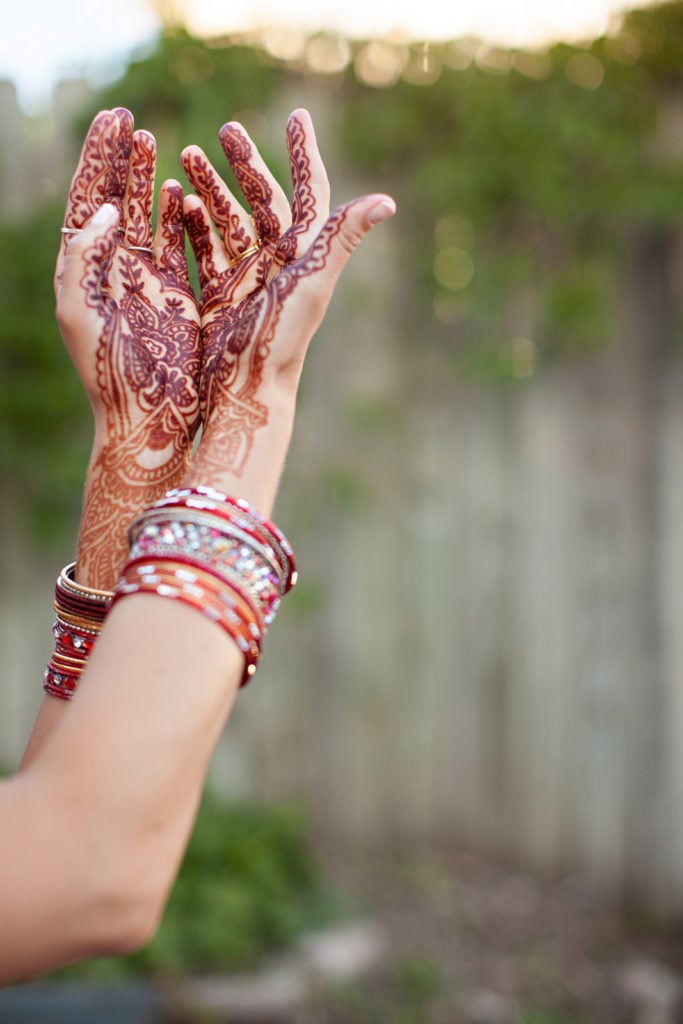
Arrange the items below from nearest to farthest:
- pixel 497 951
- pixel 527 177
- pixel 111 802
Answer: pixel 111 802 < pixel 497 951 < pixel 527 177

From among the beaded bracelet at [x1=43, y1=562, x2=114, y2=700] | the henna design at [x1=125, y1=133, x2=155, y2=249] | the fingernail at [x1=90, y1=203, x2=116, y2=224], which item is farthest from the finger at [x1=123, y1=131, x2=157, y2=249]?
the beaded bracelet at [x1=43, y1=562, x2=114, y2=700]

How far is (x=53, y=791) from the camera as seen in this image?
594 mm

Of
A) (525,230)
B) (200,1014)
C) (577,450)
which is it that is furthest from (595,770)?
(525,230)

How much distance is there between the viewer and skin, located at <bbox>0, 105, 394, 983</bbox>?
23.2 inches

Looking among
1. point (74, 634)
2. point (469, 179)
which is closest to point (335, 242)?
point (74, 634)

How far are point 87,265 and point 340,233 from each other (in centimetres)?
22

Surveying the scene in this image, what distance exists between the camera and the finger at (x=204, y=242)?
100 cm

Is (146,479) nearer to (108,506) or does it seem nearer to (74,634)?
(108,506)

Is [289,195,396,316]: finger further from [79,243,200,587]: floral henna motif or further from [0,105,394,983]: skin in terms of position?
[79,243,200,587]: floral henna motif

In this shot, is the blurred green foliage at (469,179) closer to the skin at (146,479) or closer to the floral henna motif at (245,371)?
the skin at (146,479)

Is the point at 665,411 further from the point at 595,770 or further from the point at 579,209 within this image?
the point at 595,770

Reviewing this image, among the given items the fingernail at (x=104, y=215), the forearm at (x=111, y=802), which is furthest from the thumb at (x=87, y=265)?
the forearm at (x=111, y=802)

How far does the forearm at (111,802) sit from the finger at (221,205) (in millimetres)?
509

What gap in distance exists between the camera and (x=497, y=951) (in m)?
2.90
